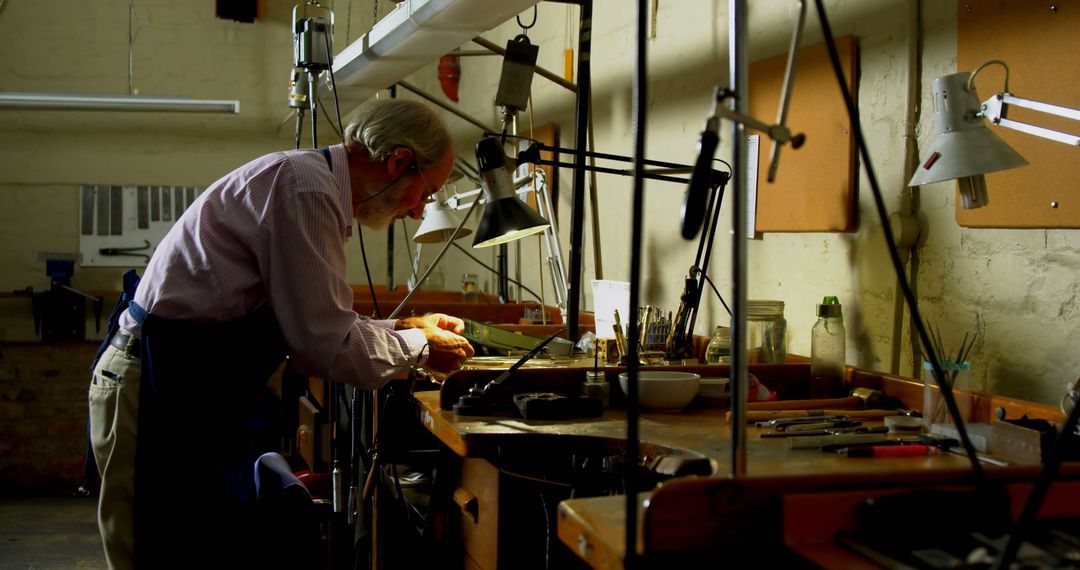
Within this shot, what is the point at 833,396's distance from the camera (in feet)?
6.93

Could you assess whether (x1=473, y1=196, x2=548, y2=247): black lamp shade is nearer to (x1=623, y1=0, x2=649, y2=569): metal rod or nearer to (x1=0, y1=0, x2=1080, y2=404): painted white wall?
(x1=0, y1=0, x2=1080, y2=404): painted white wall

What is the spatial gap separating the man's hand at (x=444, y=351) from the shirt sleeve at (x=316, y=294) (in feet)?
0.57

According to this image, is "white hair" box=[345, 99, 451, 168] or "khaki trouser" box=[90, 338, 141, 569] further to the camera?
"white hair" box=[345, 99, 451, 168]

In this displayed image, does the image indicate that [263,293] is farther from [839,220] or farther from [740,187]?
[839,220]

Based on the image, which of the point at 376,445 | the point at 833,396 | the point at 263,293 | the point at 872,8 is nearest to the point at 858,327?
the point at 833,396

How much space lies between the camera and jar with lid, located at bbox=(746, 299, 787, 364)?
2305 millimetres

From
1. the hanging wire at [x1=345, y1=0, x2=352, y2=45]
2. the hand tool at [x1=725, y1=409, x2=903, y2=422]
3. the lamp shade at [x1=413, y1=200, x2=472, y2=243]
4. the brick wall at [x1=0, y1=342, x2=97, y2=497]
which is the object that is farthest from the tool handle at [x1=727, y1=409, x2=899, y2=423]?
the brick wall at [x1=0, y1=342, x2=97, y2=497]

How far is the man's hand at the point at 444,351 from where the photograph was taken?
208cm

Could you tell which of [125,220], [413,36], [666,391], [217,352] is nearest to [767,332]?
[666,391]

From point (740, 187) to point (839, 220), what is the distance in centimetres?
142

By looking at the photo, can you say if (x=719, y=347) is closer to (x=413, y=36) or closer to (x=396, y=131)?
(x=396, y=131)

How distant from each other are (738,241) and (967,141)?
0.76 m

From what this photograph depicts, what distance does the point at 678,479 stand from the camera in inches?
39.4

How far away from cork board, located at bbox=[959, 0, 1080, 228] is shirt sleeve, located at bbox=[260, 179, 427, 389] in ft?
4.22
